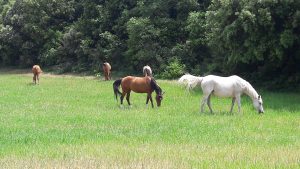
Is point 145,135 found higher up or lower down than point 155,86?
lower down

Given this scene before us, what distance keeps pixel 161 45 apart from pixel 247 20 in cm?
1786

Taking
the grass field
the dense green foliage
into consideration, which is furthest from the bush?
→ the grass field

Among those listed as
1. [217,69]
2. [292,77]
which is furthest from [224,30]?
[217,69]

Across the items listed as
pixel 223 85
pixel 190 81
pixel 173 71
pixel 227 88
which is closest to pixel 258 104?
pixel 227 88

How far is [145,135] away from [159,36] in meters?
31.5

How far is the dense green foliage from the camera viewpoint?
29812mm

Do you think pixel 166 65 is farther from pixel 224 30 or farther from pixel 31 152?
pixel 31 152

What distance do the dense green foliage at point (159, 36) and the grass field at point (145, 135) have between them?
5.80 meters

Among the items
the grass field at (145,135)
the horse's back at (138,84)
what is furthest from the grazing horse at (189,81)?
the horse's back at (138,84)

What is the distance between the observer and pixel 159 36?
1821 inches

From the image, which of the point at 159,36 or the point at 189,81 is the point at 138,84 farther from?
the point at 159,36

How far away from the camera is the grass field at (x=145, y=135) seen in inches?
446

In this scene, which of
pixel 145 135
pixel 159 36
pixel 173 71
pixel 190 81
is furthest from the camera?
pixel 159 36

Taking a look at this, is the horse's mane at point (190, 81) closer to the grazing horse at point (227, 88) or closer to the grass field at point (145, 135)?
the grazing horse at point (227, 88)
